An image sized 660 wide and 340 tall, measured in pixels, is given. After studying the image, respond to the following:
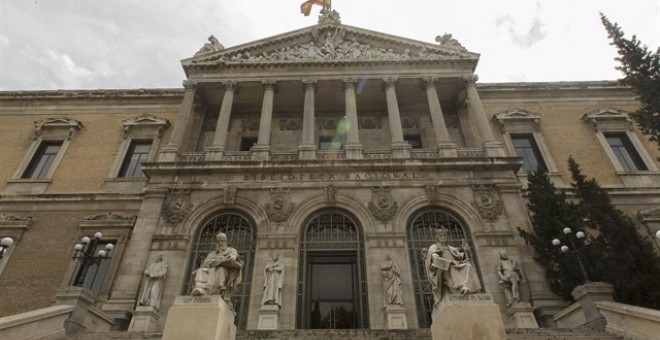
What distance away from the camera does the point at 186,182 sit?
16.2 metres

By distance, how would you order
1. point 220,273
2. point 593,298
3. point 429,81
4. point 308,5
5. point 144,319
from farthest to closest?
1. point 308,5
2. point 429,81
3. point 144,319
4. point 593,298
5. point 220,273

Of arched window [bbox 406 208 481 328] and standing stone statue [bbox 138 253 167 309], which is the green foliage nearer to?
arched window [bbox 406 208 481 328]

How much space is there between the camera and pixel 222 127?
719 inches

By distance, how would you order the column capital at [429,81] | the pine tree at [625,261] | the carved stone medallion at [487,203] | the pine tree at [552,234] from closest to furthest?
the pine tree at [625,261] < the pine tree at [552,234] < the carved stone medallion at [487,203] < the column capital at [429,81]

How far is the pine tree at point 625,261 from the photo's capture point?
10.8m

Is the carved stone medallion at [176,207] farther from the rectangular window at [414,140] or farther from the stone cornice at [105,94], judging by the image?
the rectangular window at [414,140]

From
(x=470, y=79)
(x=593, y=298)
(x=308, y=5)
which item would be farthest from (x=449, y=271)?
(x=308, y=5)

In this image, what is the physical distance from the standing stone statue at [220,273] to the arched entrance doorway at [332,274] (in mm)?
5497

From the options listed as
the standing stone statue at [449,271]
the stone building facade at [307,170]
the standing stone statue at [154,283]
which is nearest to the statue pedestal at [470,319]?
the standing stone statue at [449,271]

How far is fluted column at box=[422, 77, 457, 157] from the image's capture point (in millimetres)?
16938

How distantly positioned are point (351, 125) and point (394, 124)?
1830mm

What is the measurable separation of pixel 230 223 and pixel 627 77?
14.3 m

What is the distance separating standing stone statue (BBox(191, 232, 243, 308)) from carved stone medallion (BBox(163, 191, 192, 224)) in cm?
752

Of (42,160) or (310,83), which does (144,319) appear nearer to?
(310,83)
